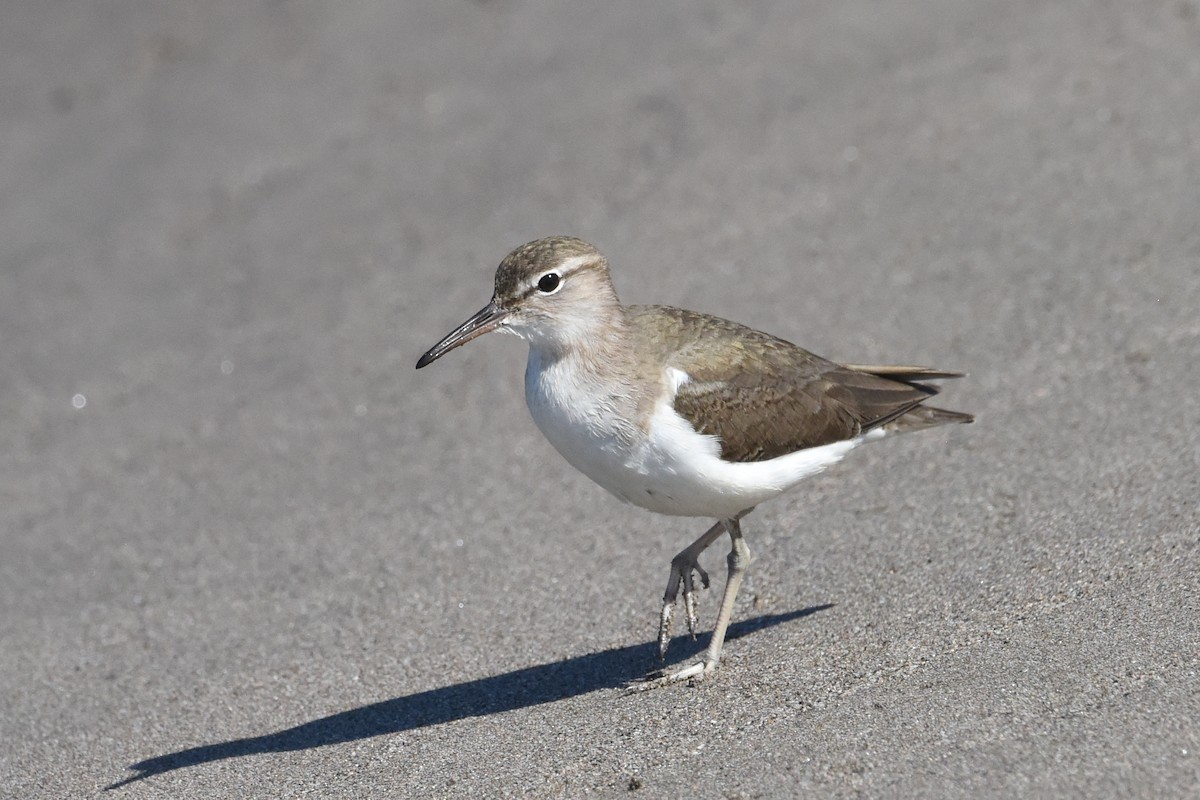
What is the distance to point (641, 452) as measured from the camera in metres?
5.73

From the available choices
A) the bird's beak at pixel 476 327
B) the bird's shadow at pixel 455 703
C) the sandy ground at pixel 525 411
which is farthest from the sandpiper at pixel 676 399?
the sandy ground at pixel 525 411

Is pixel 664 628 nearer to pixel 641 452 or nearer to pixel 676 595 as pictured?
pixel 676 595

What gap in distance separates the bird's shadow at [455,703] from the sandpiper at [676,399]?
0.30 meters

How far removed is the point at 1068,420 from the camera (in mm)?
7270

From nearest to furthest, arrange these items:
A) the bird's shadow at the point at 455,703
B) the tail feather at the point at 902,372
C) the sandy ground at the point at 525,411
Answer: the sandy ground at the point at 525,411
the bird's shadow at the point at 455,703
the tail feather at the point at 902,372

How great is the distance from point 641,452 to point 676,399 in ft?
1.10

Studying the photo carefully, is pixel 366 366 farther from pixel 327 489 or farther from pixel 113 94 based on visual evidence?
pixel 113 94

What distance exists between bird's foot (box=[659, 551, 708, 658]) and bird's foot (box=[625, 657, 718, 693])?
0.57 ft

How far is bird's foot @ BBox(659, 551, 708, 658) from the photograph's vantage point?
20.3ft

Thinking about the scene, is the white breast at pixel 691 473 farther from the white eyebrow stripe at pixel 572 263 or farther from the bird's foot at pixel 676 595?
the white eyebrow stripe at pixel 572 263

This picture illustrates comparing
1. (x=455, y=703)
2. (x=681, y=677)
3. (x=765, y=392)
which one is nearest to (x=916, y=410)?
(x=765, y=392)

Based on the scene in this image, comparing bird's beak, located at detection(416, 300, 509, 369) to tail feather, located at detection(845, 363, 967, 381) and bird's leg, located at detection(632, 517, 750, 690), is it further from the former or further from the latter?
tail feather, located at detection(845, 363, 967, 381)

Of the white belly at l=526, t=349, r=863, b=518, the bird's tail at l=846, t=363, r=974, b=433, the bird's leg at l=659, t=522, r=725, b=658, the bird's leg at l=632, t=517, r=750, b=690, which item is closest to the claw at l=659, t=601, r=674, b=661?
the bird's leg at l=659, t=522, r=725, b=658

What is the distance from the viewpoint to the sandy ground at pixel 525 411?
554 centimetres
